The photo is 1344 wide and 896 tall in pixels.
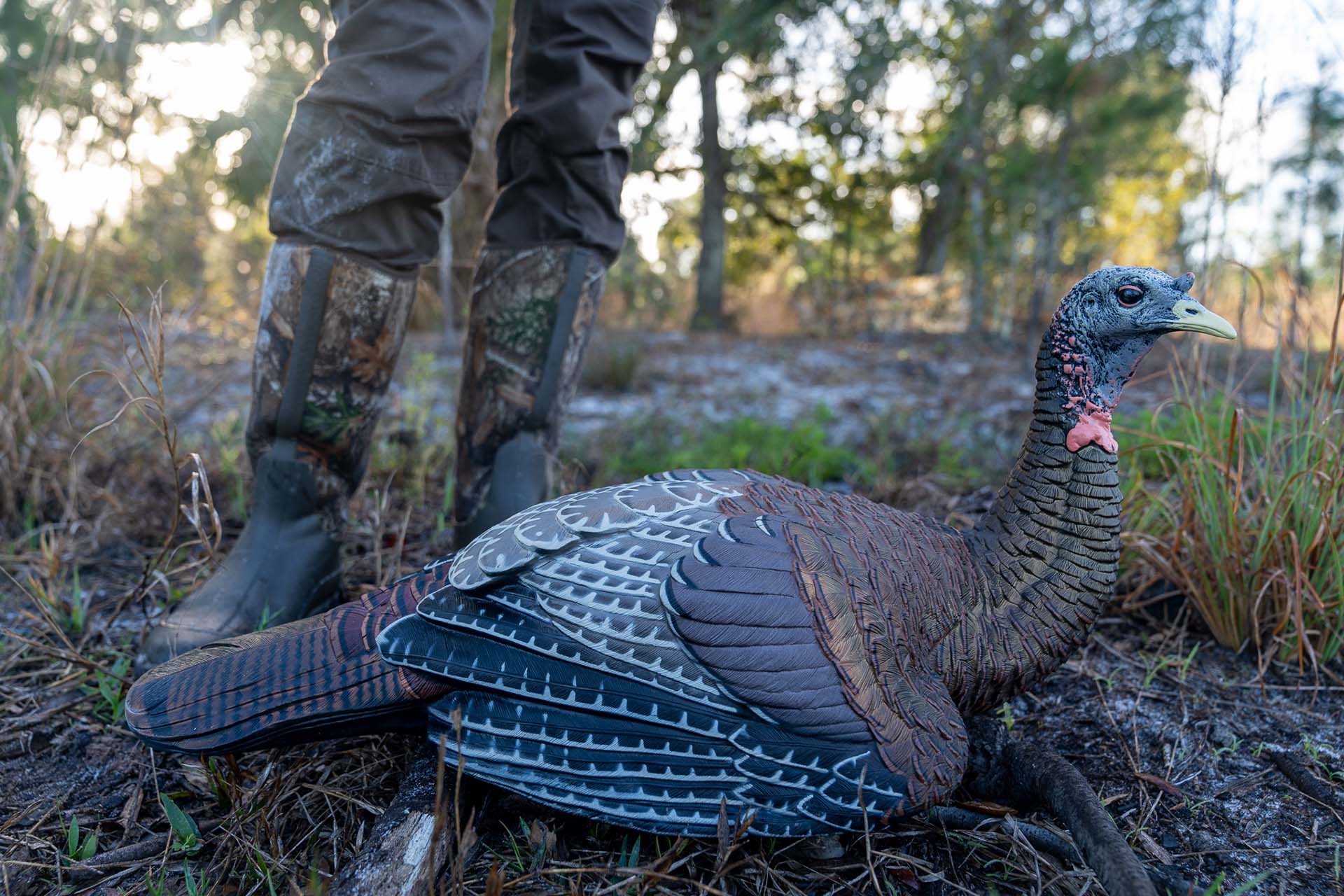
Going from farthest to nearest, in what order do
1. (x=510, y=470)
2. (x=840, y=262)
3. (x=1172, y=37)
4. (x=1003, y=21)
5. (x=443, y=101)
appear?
(x=840, y=262)
(x=1003, y=21)
(x=1172, y=37)
(x=510, y=470)
(x=443, y=101)

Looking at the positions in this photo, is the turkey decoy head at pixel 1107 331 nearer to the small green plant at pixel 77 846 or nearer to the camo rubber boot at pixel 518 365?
the camo rubber boot at pixel 518 365

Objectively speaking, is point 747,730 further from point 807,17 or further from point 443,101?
point 807,17

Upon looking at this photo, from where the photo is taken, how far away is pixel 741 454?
3.55 m

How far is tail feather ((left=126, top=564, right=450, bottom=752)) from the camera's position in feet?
4.74

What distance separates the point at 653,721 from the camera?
4.59ft

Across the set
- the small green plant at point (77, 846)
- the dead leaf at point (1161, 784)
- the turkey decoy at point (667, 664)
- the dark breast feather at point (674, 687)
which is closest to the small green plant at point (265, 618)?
the turkey decoy at point (667, 664)

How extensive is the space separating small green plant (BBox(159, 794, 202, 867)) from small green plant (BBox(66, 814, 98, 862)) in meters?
0.13

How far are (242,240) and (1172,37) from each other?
10.8 meters

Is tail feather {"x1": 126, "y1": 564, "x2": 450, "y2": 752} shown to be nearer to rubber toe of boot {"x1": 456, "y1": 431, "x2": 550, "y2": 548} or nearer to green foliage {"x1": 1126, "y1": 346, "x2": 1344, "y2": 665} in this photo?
rubber toe of boot {"x1": 456, "y1": 431, "x2": 550, "y2": 548}

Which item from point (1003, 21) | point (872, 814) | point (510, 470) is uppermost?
point (1003, 21)

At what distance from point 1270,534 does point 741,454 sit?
75.0 inches

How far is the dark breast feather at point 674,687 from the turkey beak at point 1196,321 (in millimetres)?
849

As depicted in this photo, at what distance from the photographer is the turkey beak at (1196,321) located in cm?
161

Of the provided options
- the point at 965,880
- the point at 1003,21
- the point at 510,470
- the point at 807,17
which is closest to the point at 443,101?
the point at 510,470
